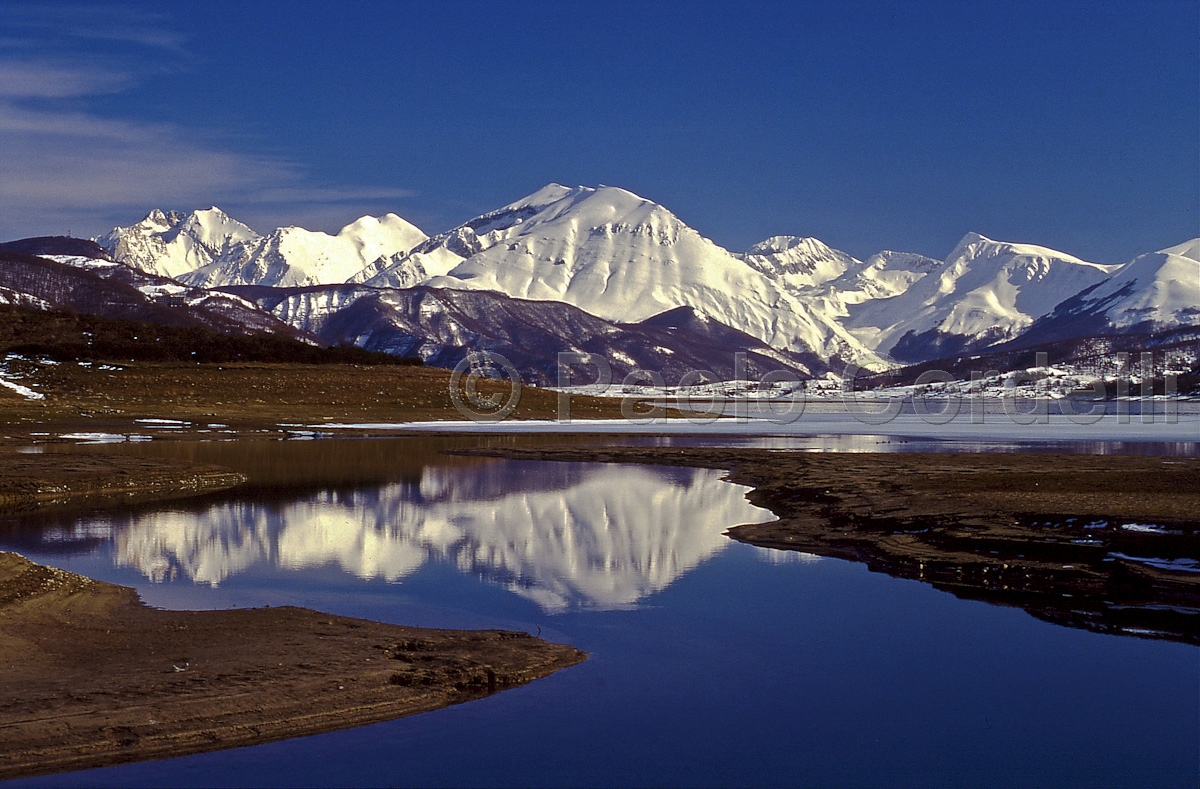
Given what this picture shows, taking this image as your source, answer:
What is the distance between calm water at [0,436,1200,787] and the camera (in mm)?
12828

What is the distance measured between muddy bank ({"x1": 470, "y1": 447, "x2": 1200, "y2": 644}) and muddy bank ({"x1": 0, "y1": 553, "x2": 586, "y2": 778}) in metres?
9.87

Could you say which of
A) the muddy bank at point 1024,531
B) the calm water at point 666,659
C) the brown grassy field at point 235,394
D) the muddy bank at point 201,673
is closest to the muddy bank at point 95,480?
the calm water at point 666,659

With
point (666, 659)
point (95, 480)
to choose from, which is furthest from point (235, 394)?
point (666, 659)

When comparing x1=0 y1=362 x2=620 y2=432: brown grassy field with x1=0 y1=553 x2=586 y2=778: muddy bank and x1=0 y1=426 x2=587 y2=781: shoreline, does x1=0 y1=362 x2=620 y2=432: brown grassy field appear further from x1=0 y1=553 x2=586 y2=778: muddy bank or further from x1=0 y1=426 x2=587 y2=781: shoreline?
Result: x1=0 y1=553 x2=586 y2=778: muddy bank

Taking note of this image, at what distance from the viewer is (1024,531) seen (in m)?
26.5

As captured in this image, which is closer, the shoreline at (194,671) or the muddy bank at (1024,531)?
the shoreline at (194,671)

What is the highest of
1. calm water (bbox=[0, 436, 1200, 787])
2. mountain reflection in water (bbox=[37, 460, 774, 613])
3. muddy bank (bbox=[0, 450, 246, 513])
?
muddy bank (bbox=[0, 450, 246, 513])

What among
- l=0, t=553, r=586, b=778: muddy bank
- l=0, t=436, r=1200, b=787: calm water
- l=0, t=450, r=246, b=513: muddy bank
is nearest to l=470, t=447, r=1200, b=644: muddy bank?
l=0, t=436, r=1200, b=787: calm water

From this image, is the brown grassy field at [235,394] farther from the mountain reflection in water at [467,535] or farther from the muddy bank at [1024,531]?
the muddy bank at [1024,531]

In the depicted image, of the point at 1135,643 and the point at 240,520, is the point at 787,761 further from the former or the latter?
the point at 240,520

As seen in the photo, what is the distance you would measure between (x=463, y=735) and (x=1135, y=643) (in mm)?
11086

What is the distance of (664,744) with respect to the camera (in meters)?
13.5

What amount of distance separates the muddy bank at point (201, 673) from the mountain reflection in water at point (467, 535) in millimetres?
3870

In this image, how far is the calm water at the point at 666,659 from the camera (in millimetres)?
12828
